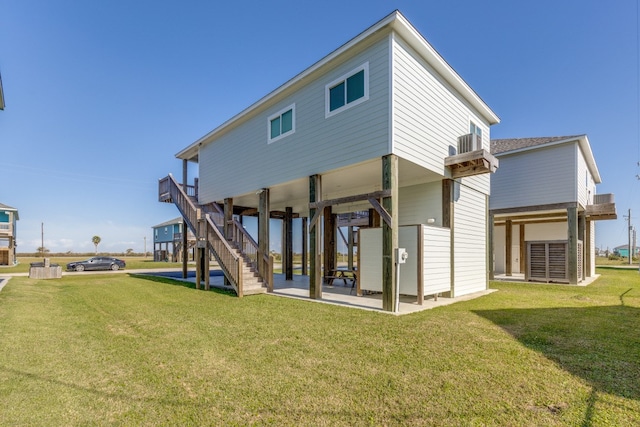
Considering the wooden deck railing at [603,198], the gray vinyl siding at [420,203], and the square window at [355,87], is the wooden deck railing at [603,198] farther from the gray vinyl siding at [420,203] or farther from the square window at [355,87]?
the square window at [355,87]

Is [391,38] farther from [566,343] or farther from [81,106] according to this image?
[81,106]

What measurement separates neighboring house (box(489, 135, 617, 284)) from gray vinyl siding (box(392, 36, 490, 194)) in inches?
276

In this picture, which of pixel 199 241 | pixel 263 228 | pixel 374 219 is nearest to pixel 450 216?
pixel 374 219

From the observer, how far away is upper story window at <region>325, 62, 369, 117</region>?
8031mm

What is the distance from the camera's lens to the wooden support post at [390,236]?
24.2 feet

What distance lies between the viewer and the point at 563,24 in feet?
35.6

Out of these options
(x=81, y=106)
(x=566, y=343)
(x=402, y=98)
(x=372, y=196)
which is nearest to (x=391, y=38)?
(x=402, y=98)

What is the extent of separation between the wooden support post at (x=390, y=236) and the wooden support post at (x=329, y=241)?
6569mm

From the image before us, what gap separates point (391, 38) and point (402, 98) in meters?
1.38

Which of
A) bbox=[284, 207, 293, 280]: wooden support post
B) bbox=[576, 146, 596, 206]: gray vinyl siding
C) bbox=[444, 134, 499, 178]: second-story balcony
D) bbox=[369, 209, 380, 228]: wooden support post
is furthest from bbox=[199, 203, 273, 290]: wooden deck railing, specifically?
bbox=[576, 146, 596, 206]: gray vinyl siding

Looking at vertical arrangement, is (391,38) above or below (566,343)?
above

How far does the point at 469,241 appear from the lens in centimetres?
1085

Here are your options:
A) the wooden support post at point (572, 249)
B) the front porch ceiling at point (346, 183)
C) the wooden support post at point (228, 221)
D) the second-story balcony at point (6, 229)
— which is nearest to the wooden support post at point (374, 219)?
the front porch ceiling at point (346, 183)

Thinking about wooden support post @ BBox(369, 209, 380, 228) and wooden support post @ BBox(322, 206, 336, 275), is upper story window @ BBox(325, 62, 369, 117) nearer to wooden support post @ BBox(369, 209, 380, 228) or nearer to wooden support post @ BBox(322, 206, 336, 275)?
wooden support post @ BBox(369, 209, 380, 228)
